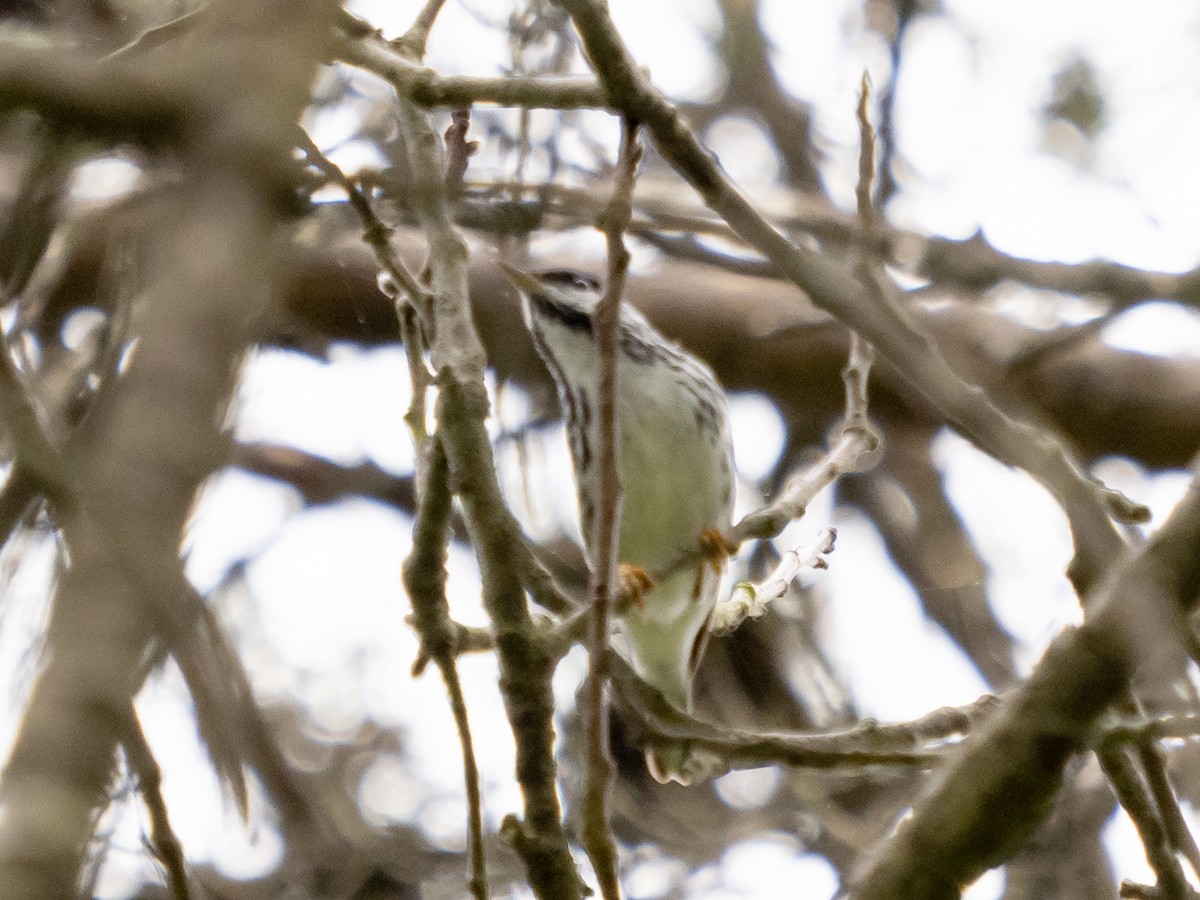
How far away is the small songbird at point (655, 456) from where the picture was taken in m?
3.92

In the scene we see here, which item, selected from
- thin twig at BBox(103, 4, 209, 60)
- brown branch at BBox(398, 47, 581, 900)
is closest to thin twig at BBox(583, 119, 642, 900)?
brown branch at BBox(398, 47, 581, 900)

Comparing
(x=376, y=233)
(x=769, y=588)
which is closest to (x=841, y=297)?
(x=376, y=233)

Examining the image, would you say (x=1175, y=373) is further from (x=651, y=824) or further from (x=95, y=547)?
(x=95, y=547)

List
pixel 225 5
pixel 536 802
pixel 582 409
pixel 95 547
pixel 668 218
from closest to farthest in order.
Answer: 1. pixel 95 547
2. pixel 225 5
3. pixel 536 802
4. pixel 668 218
5. pixel 582 409

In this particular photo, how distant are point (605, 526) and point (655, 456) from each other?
2.36 metres

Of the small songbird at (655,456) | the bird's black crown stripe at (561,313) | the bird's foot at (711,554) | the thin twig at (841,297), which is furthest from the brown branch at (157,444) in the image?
the bird's black crown stripe at (561,313)

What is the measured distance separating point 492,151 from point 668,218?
1.43 m

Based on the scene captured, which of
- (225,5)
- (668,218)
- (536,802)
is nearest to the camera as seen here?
(225,5)

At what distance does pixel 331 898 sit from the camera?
14.8 ft

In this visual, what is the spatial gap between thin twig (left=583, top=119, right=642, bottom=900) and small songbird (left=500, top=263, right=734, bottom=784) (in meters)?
2.11

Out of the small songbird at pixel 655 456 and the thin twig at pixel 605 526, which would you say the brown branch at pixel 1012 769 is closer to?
the thin twig at pixel 605 526

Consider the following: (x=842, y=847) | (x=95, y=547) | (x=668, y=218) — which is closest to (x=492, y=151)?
(x=668, y=218)

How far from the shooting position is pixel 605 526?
1.56m

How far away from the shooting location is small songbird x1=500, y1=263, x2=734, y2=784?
392 cm
